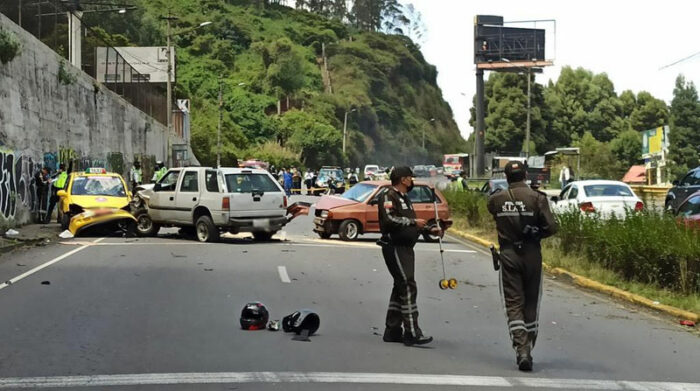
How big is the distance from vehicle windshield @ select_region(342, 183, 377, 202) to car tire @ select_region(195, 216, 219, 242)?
3.76 m

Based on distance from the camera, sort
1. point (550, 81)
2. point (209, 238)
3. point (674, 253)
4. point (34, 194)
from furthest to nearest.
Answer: point (550, 81)
point (34, 194)
point (209, 238)
point (674, 253)

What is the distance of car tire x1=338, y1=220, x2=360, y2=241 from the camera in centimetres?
2031

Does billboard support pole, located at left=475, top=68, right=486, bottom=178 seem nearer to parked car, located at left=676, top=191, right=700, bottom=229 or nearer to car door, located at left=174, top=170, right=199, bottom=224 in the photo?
car door, located at left=174, top=170, right=199, bottom=224

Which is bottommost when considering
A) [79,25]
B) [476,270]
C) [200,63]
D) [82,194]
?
[476,270]

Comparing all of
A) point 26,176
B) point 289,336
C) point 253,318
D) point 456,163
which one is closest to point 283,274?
point 253,318

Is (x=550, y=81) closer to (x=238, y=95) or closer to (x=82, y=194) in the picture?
(x=238, y=95)

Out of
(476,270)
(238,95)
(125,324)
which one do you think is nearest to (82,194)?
(476,270)

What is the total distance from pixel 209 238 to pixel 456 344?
11.4 m

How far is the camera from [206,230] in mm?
19156

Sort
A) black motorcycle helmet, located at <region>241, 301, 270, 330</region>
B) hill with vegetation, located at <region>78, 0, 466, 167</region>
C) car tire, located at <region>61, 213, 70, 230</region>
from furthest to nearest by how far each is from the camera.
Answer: hill with vegetation, located at <region>78, 0, 466, 167</region> < car tire, located at <region>61, 213, 70, 230</region> < black motorcycle helmet, located at <region>241, 301, 270, 330</region>

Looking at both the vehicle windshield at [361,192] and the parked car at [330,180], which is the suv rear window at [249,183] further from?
the parked car at [330,180]

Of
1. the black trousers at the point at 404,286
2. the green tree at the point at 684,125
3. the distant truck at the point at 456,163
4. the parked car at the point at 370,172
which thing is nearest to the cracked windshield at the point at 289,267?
the black trousers at the point at 404,286

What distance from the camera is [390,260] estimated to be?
8.10m

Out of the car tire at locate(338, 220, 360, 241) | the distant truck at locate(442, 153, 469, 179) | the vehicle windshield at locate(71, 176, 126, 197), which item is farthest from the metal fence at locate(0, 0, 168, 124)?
the distant truck at locate(442, 153, 469, 179)
